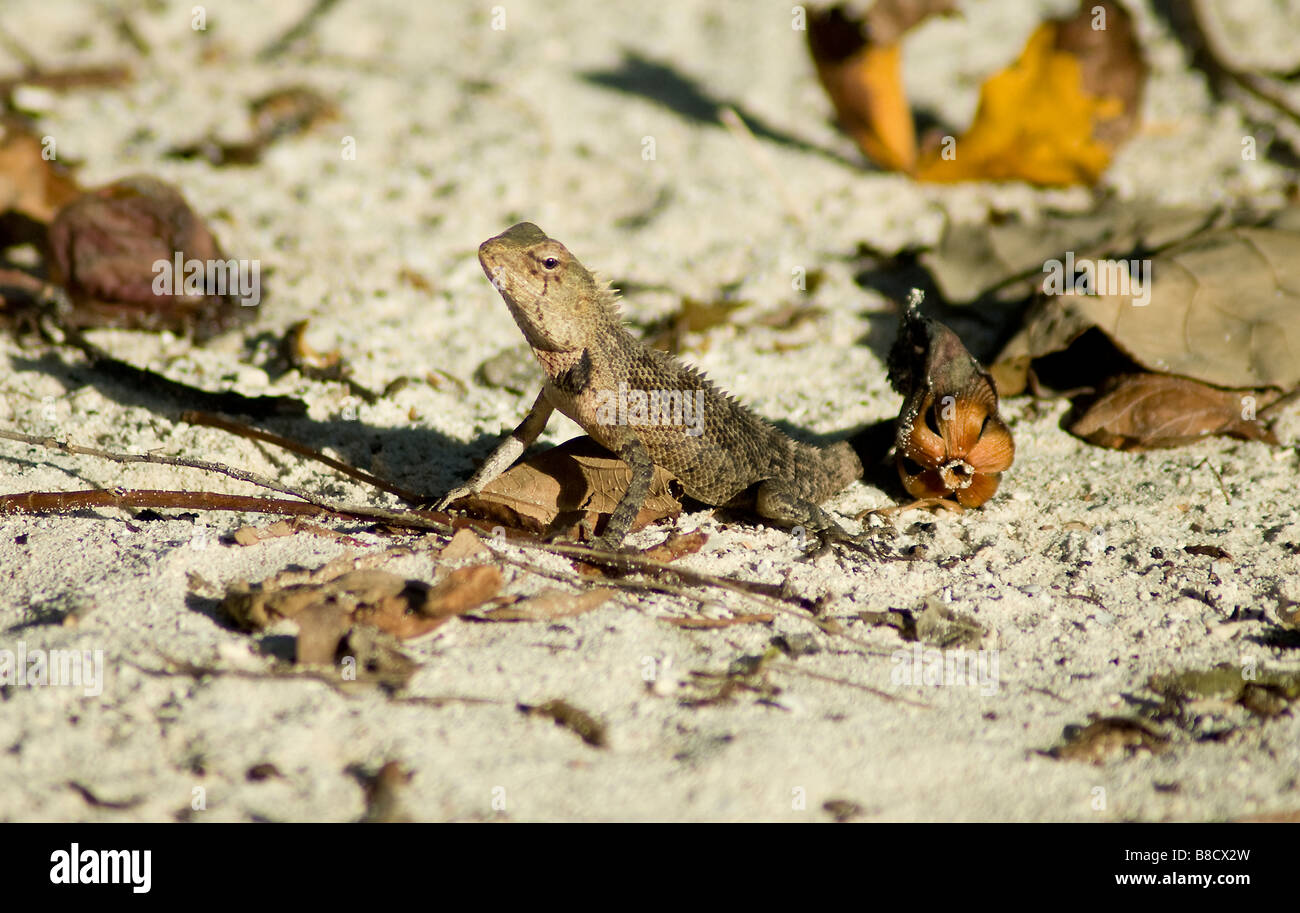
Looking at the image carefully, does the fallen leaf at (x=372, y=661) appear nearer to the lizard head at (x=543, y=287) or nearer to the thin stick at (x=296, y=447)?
the thin stick at (x=296, y=447)

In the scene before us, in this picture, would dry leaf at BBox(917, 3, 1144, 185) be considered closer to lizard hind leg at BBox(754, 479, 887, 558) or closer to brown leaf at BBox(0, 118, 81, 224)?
lizard hind leg at BBox(754, 479, 887, 558)

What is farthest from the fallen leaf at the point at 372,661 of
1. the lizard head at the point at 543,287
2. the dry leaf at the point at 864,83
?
the dry leaf at the point at 864,83

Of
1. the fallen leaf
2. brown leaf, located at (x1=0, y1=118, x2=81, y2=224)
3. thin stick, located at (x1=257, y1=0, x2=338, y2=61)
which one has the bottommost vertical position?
the fallen leaf

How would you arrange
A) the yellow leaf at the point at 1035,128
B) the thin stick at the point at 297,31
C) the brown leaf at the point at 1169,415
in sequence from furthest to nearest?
the thin stick at the point at 297,31 < the yellow leaf at the point at 1035,128 < the brown leaf at the point at 1169,415

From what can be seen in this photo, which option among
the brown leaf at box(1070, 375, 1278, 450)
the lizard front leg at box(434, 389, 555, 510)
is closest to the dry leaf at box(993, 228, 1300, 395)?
the brown leaf at box(1070, 375, 1278, 450)

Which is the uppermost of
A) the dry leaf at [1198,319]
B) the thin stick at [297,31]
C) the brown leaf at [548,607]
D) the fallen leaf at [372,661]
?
the thin stick at [297,31]

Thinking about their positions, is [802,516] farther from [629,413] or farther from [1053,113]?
[1053,113]
